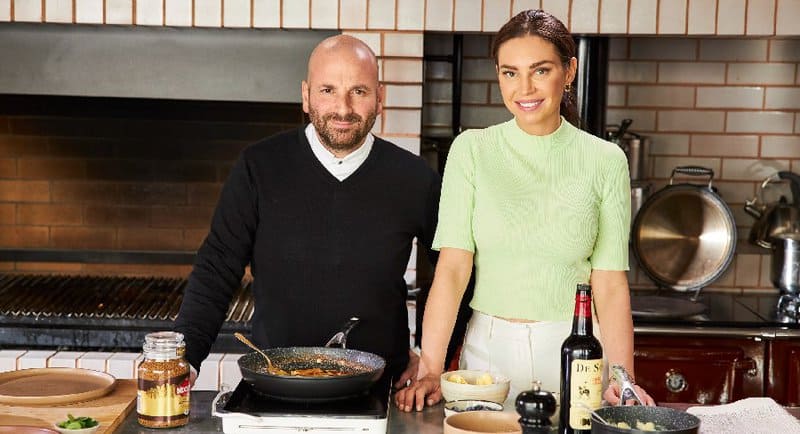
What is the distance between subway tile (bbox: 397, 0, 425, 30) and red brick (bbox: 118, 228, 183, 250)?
1298 millimetres

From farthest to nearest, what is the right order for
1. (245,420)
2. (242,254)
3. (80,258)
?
(80,258) < (242,254) < (245,420)

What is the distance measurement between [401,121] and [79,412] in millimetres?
1887

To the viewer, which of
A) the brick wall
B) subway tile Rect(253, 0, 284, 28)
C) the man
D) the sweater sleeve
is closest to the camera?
the sweater sleeve

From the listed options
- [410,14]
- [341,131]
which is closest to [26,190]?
[410,14]

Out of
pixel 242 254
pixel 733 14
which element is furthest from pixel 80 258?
pixel 733 14

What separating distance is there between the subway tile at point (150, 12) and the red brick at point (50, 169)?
0.83 metres

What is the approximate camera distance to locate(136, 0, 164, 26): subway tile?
3.72 m

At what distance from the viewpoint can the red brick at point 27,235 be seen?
430cm

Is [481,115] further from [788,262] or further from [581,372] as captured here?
[581,372]

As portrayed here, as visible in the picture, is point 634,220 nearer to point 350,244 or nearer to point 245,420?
point 350,244

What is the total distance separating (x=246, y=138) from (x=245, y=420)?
2.41 meters

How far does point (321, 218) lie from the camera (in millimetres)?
2682

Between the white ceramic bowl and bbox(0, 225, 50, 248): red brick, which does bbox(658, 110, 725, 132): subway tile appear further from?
the white ceramic bowl

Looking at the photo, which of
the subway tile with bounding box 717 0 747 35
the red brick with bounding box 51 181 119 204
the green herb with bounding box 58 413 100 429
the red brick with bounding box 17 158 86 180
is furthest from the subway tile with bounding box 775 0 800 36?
the green herb with bounding box 58 413 100 429
